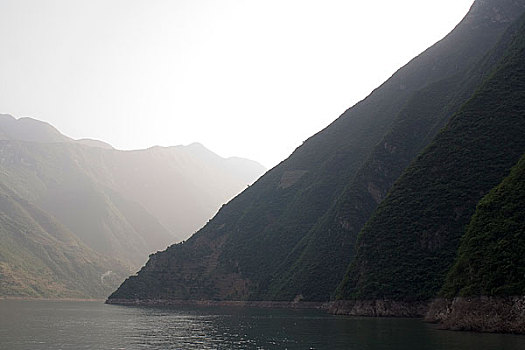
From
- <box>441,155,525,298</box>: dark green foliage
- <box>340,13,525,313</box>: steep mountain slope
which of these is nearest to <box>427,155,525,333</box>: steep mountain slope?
<box>441,155,525,298</box>: dark green foliage

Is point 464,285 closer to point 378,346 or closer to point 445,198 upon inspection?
point 378,346

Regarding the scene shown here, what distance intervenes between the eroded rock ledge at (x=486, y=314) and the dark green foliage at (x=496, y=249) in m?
1.03

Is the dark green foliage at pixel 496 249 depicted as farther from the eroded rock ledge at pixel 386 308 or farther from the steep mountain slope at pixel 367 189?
the steep mountain slope at pixel 367 189

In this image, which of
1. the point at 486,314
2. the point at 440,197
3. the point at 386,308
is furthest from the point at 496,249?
the point at 440,197

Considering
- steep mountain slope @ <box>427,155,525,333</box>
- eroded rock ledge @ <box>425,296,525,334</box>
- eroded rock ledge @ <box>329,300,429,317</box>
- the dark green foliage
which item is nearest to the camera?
eroded rock ledge @ <box>425,296,525,334</box>

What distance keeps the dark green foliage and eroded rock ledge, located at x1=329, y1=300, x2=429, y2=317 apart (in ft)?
79.4

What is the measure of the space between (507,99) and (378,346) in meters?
82.3

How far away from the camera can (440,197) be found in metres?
123

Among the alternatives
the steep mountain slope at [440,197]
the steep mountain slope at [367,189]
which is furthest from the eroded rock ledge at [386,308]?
the steep mountain slope at [367,189]

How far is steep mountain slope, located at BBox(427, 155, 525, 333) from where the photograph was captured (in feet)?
238

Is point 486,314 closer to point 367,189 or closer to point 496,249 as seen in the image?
point 496,249

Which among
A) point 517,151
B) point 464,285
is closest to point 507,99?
point 517,151

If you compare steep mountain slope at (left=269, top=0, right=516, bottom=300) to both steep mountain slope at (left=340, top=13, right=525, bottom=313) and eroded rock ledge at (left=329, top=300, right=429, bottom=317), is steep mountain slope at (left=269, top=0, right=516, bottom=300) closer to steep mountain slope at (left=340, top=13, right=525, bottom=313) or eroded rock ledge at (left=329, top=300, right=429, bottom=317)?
steep mountain slope at (left=340, top=13, right=525, bottom=313)

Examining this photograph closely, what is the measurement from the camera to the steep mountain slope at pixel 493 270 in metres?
72.7
